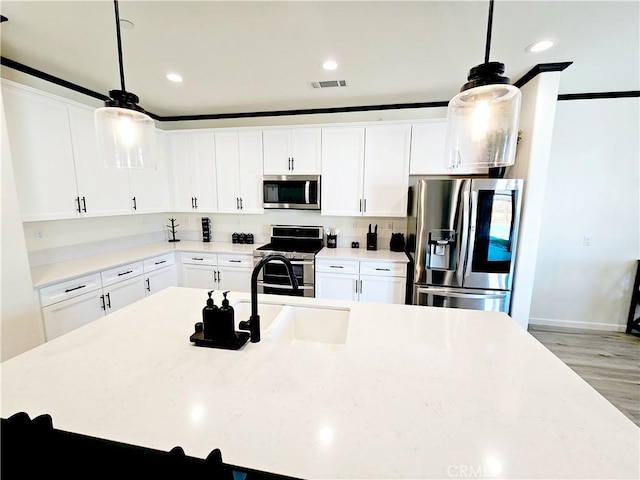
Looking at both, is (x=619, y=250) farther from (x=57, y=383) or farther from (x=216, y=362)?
(x=57, y=383)

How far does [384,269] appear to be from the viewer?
3023 mm

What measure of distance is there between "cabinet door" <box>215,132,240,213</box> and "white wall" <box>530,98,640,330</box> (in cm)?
375

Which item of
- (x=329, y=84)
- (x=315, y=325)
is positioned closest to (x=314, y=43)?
(x=329, y=84)

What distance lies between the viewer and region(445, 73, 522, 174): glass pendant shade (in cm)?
100

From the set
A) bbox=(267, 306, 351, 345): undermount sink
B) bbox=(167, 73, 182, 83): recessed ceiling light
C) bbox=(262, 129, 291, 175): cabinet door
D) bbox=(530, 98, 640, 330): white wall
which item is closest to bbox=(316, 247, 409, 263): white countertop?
bbox=(262, 129, 291, 175): cabinet door

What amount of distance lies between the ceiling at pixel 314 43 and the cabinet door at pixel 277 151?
0.53 metres

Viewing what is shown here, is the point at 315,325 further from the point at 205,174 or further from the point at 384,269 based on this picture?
the point at 205,174

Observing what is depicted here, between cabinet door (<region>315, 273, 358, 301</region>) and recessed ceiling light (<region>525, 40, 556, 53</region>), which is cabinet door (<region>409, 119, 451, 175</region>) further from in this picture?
cabinet door (<region>315, 273, 358, 301</region>)

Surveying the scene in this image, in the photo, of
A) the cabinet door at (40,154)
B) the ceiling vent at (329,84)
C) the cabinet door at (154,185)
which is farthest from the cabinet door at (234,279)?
the ceiling vent at (329,84)

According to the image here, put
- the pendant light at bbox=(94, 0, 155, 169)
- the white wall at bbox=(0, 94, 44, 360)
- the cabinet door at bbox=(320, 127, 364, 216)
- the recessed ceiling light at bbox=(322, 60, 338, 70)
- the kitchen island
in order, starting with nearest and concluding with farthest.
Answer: the kitchen island → the pendant light at bbox=(94, 0, 155, 169) → the white wall at bbox=(0, 94, 44, 360) → the recessed ceiling light at bbox=(322, 60, 338, 70) → the cabinet door at bbox=(320, 127, 364, 216)

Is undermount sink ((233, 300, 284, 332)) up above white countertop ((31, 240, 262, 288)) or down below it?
below

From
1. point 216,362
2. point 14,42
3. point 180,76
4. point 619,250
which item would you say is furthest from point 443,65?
point 14,42

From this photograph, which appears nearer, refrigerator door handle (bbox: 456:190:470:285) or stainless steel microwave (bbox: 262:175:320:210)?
→ refrigerator door handle (bbox: 456:190:470:285)

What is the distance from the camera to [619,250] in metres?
3.19
